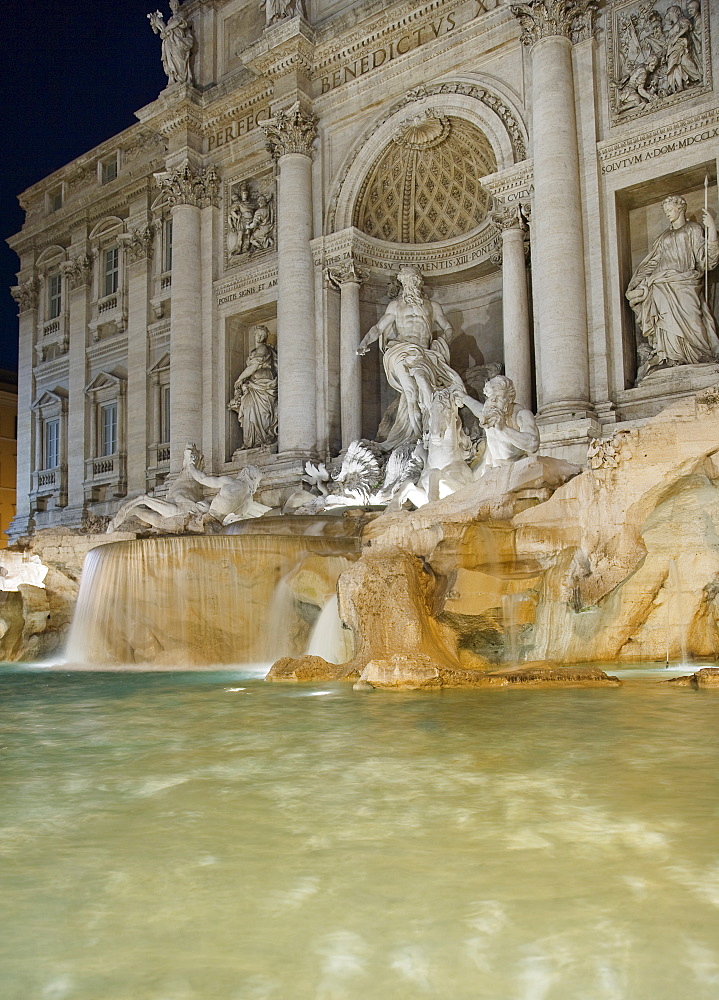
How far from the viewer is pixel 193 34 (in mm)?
21844

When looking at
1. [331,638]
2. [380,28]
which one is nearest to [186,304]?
[380,28]

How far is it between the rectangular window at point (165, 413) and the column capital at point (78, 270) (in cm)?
498

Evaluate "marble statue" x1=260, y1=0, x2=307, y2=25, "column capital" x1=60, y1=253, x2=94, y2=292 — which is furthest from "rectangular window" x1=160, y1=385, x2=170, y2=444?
"marble statue" x1=260, y1=0, x2=307, y2=25

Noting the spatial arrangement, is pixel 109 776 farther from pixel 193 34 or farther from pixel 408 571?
pixel 193 34

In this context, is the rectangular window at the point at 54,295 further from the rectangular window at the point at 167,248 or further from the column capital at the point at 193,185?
the column capital at the point at 193,185

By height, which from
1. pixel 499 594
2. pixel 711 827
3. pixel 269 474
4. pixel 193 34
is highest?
pixel 193 34

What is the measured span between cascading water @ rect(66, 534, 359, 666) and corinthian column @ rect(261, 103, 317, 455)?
25.4 feet

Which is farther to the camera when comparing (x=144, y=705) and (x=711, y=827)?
(x=144, y=705)

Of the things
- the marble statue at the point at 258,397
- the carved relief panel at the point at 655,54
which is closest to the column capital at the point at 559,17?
the carved relief panel at the point at 655,54

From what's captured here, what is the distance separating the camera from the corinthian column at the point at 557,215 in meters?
14.4

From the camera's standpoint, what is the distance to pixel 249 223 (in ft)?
67.5

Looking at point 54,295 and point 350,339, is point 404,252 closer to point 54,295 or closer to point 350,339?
point 350,339

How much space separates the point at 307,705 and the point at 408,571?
2355 millimetres

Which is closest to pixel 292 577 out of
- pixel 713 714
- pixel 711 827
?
pixel 713 714
